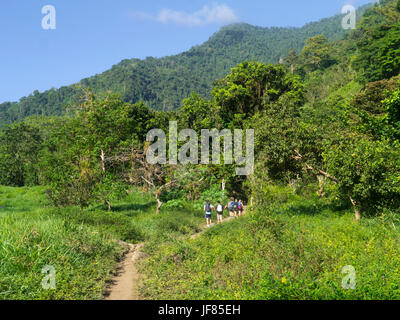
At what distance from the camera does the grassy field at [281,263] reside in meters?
5.41

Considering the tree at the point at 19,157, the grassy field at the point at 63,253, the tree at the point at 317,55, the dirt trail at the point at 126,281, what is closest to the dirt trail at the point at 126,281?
the dirt trail at the point at 126,281

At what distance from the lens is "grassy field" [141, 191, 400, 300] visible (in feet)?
17.8

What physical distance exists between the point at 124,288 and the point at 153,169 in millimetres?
12699

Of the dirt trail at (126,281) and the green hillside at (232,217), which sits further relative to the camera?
the dirt trail at (126,281)

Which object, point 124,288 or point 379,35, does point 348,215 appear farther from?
point 379,35

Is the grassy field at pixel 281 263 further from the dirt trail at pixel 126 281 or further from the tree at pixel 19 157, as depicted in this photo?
the tree at pixel 19 157

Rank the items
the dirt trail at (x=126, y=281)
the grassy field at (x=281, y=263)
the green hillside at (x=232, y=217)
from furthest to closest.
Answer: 1. the dirt trail at (x=126, y=281)
2. the green hillside at (x=232, y=217)
3. the grassy field at (x=281, y=263)

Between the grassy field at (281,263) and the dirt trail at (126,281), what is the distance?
1.06ft

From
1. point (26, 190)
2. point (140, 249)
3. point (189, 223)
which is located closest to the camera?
point (140, 249)

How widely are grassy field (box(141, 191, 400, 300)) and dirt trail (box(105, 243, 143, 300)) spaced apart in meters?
0.32

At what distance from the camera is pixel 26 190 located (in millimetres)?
29984

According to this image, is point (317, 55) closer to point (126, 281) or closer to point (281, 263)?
point (281, 263)

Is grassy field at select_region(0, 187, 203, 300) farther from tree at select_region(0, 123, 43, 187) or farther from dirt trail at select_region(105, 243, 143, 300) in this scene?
tree at select_region(0, 123, 43, 187)
